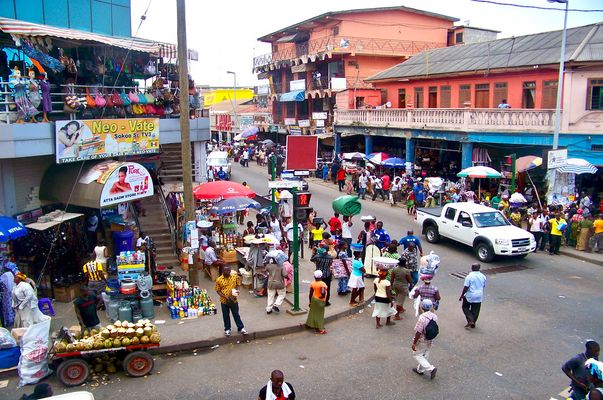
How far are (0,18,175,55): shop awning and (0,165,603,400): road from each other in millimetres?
8038

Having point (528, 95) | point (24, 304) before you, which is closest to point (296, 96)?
point (528, 95)

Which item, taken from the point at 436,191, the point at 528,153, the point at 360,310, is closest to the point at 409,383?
the point at 360,310

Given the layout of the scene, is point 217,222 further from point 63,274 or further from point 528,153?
point 528,153

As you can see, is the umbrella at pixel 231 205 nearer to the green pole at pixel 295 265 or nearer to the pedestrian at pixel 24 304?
the green pole at pixel 295 265

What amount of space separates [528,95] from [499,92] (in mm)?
1819

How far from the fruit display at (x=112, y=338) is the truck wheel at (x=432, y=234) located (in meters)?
13.0

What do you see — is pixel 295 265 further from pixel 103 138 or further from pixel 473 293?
pixel 103 138

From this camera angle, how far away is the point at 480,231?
17938 mm

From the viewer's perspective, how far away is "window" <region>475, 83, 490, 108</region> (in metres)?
28.9

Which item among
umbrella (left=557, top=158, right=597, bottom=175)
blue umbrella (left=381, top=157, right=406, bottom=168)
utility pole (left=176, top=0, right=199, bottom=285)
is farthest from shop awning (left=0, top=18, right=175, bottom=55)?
blue umbrella (left=381, top=157, right=406, bottom=168)

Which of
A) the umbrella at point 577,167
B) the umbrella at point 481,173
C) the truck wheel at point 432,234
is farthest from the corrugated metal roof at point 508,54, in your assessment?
the truck wheel at point 432,234

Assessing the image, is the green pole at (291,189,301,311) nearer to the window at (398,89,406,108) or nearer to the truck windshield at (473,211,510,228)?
the truck windshield at (473,211,510,228)

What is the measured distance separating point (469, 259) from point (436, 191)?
27.7 ft

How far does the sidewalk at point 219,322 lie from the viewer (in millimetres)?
11078
